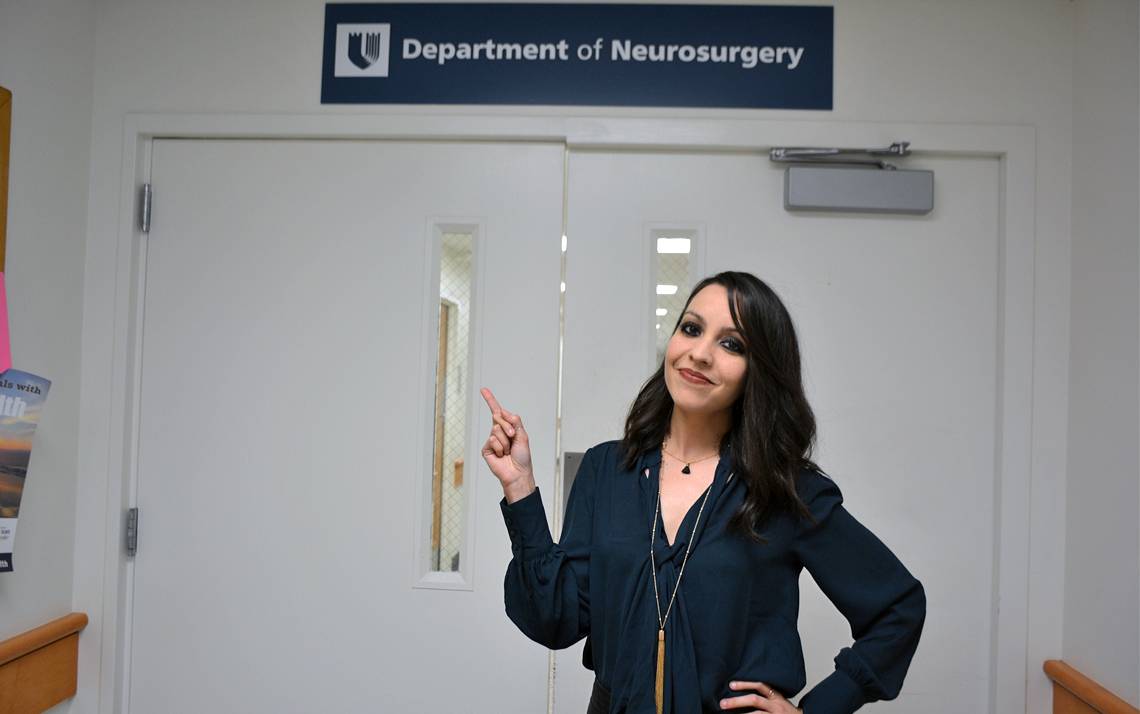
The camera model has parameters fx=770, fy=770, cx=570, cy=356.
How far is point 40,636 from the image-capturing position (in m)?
2.03

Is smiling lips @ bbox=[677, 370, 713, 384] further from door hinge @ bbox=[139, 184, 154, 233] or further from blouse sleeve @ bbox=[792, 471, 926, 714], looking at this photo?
door hinge @ bbox=[139, 184, 154, 233]

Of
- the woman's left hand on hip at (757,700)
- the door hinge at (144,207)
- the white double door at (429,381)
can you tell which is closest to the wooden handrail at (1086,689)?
the white double door at (429,381)

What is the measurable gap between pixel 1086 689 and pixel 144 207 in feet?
9.28

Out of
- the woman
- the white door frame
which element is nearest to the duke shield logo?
the white door frame

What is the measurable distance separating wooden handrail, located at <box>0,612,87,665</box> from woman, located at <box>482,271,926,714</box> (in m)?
1.44

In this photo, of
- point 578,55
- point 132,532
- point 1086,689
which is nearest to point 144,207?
point 132,532

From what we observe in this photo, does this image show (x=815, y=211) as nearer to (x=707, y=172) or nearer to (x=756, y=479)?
(x=707, y=172)

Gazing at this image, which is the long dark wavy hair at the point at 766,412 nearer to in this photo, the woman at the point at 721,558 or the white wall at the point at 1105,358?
the woman at the point at 721,558

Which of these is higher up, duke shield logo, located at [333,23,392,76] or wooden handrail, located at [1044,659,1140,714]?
duke shield logo, located at [333,23,392,76]

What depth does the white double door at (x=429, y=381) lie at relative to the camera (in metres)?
2.13

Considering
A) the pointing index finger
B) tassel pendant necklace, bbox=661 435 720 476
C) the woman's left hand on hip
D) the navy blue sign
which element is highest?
the navy blue sign

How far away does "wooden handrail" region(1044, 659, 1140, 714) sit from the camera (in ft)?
5.80

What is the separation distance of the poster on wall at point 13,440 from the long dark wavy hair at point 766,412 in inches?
68.9

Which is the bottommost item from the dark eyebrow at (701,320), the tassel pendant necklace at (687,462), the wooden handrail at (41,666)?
the wooden handrail at (41,666)
